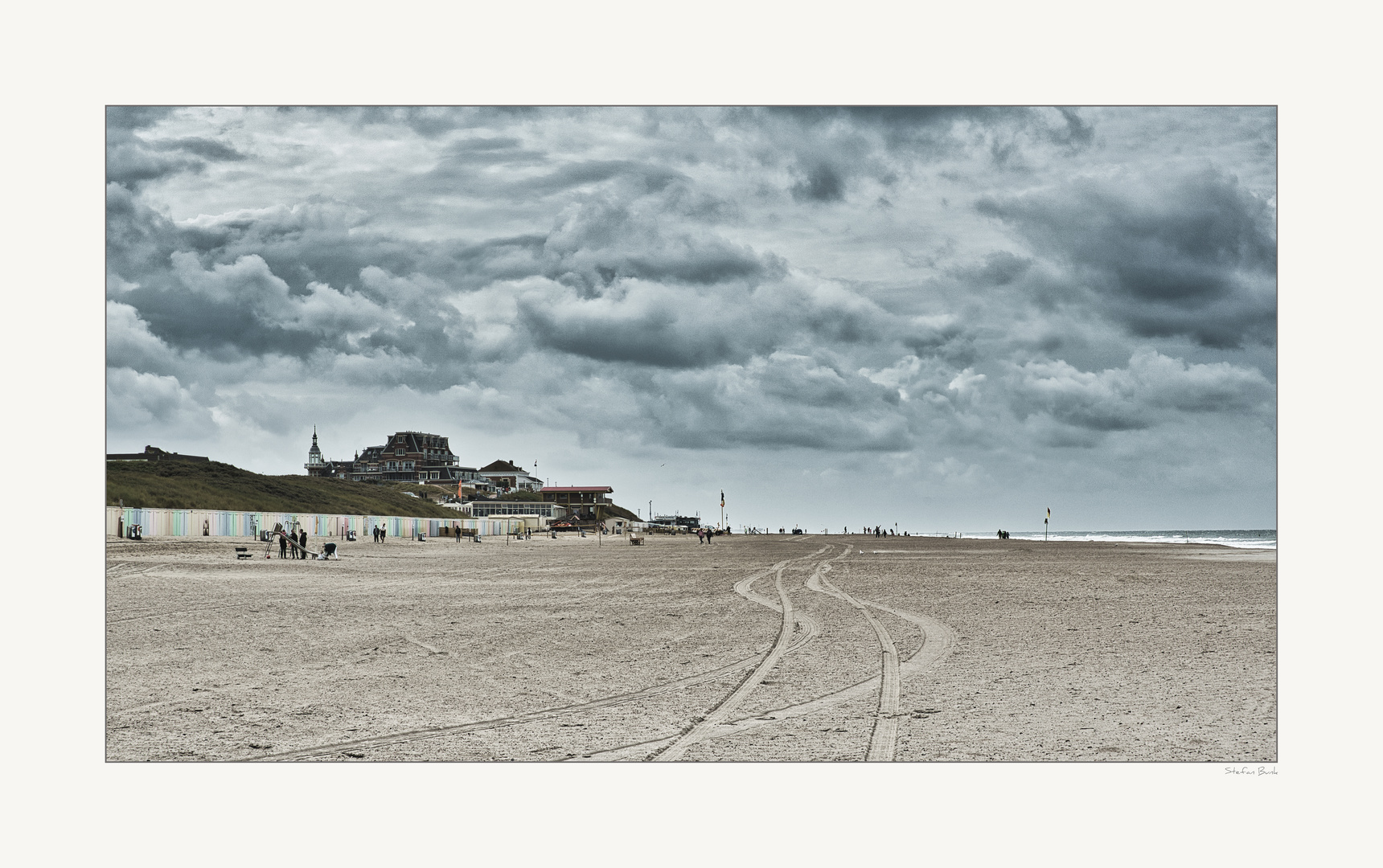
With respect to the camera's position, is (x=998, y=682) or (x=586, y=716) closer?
(x=586, y=716)

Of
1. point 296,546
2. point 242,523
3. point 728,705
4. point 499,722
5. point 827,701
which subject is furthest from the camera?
point 242,523

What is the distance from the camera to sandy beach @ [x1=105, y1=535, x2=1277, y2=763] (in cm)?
897

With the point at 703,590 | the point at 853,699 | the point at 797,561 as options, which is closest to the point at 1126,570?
the point at 797,561

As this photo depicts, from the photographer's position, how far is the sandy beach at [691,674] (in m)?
8.97

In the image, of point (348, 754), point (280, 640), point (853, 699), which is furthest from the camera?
point (280, 640)

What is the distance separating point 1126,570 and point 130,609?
101 ft

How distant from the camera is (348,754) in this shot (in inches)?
341

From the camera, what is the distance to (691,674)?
12.2 metres

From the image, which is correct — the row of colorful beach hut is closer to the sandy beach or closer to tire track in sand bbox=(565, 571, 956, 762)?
the sandy beach

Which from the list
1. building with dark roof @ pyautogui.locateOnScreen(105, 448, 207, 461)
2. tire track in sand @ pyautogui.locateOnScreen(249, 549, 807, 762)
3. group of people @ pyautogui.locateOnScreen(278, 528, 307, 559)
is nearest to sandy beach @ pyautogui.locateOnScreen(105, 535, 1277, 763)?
tire track in sand @ pyautogui.locateOnScreen(249, 549, 807, 762)

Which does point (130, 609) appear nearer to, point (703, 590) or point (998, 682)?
point (703, 590)

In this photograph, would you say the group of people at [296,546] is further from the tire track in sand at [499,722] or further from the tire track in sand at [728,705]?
the tire track in sand at [499,722]

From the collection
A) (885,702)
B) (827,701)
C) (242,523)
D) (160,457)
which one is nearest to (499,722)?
(827,701)

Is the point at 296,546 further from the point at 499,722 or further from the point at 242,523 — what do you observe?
the point at 499,722
